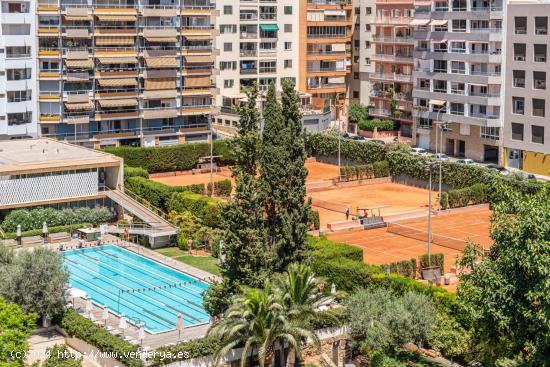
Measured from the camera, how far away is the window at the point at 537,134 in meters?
81.2

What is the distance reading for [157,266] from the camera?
58250 mm

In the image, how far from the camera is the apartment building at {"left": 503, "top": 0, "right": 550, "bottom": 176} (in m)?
80.8

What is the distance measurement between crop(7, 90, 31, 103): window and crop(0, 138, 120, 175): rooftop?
350 inches

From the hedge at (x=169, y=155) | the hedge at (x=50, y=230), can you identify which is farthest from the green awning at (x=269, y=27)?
the hedge at (x=50, y=230)

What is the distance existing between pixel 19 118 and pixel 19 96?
6.13ft

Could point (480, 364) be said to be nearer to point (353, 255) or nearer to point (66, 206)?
point (353, 255)

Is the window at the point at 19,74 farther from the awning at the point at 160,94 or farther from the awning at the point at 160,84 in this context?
the awning at the point at 160,84

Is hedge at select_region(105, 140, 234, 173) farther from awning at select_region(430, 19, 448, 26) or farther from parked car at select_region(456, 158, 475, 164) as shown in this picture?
awning at select_region(430, 19, 448, 26)

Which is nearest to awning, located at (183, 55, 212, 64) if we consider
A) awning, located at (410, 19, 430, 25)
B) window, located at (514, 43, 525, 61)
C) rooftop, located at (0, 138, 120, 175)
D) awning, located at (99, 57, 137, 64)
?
awning, located at (99, 57, 137, 64)

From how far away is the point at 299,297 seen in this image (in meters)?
40.5

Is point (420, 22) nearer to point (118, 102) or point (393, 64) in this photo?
point (393, 64)

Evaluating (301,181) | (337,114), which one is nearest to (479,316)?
(301,181)

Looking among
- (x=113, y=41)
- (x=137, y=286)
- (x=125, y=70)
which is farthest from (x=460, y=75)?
(x=137, y=286)

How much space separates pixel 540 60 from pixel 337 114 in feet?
103
